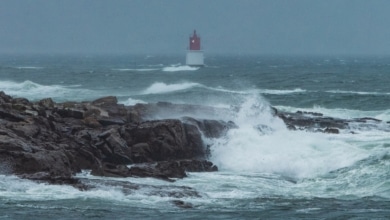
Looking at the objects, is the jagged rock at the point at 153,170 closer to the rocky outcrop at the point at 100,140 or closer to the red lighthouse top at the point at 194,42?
the rocky outcrop at the point at 100,140

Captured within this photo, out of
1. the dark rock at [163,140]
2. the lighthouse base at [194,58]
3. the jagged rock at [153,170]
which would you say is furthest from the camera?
the lighthouse base at [194,58]

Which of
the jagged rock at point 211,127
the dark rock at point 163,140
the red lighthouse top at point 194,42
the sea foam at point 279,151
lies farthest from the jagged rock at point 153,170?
the red lighthouse top at point 194,42

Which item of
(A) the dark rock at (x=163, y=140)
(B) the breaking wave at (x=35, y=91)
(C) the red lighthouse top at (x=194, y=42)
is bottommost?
(B) the breaking wave at (x=35, y=91)

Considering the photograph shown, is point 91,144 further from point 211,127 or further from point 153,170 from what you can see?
point 211,127

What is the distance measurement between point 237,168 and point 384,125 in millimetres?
13112

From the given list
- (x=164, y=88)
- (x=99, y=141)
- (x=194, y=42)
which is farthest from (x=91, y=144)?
(x=194, y=42)

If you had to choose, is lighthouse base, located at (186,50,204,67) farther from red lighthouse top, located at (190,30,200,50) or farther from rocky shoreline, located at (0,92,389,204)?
rocky shoreline, located at (0,92,389,204)

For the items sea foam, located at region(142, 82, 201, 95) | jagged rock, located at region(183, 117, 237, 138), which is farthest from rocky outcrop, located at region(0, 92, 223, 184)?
sea foam, located at region(142, 82, 201, 95)

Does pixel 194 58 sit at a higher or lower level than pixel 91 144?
higher

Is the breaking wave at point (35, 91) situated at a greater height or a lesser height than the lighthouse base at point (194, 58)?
lesser

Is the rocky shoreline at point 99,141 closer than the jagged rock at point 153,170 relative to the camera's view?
Yes

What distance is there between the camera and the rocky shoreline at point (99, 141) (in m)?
26.8

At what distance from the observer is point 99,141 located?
1194 inches

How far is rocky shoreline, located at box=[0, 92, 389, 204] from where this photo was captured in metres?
26.8
